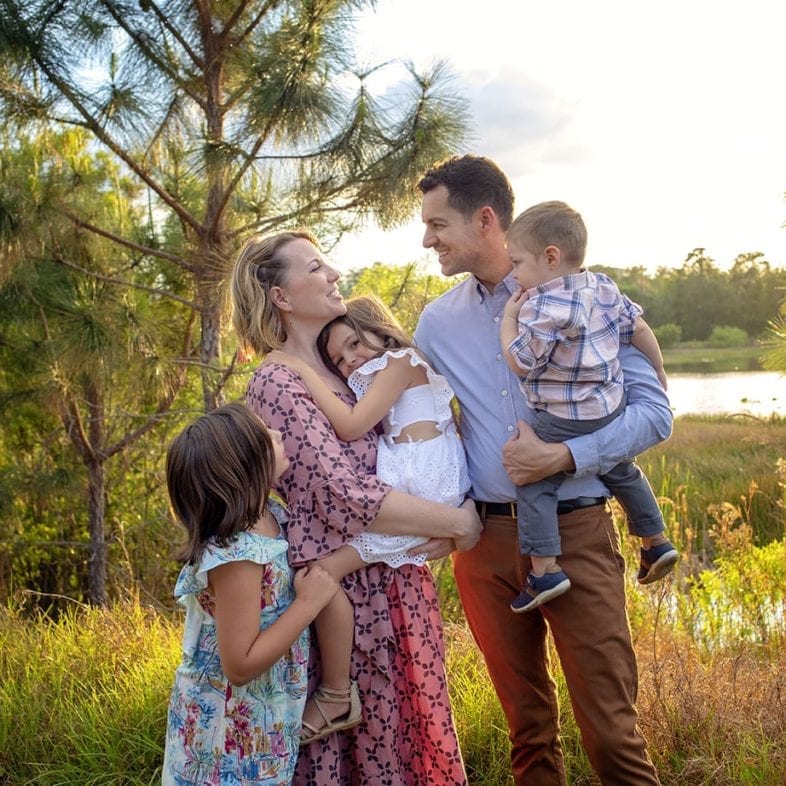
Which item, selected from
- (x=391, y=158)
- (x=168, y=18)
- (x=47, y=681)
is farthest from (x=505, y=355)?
(x=168, y=18)

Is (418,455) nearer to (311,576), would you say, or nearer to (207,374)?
(311,576)

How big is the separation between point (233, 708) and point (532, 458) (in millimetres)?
882

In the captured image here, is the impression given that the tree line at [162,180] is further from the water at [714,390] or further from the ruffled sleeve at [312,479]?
the water at [714,390]

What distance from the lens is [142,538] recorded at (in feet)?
26.9

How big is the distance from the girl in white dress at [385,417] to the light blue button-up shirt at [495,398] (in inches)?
3.1

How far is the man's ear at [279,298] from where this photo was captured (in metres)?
2.24

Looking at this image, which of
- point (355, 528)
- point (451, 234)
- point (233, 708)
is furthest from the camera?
point (451, 234)

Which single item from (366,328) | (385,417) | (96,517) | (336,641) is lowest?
(96,517)

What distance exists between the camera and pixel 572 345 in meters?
2.13

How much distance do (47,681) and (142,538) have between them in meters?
4.92

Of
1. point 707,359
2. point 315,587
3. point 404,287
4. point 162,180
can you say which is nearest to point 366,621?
point 315,587

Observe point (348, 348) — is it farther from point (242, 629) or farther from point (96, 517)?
point (96, 517)

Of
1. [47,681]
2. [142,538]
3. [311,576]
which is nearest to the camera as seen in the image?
[311,576]

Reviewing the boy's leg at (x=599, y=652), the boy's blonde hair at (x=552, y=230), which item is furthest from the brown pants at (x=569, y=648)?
the boy's blonde hair at (x=552, y=230)
